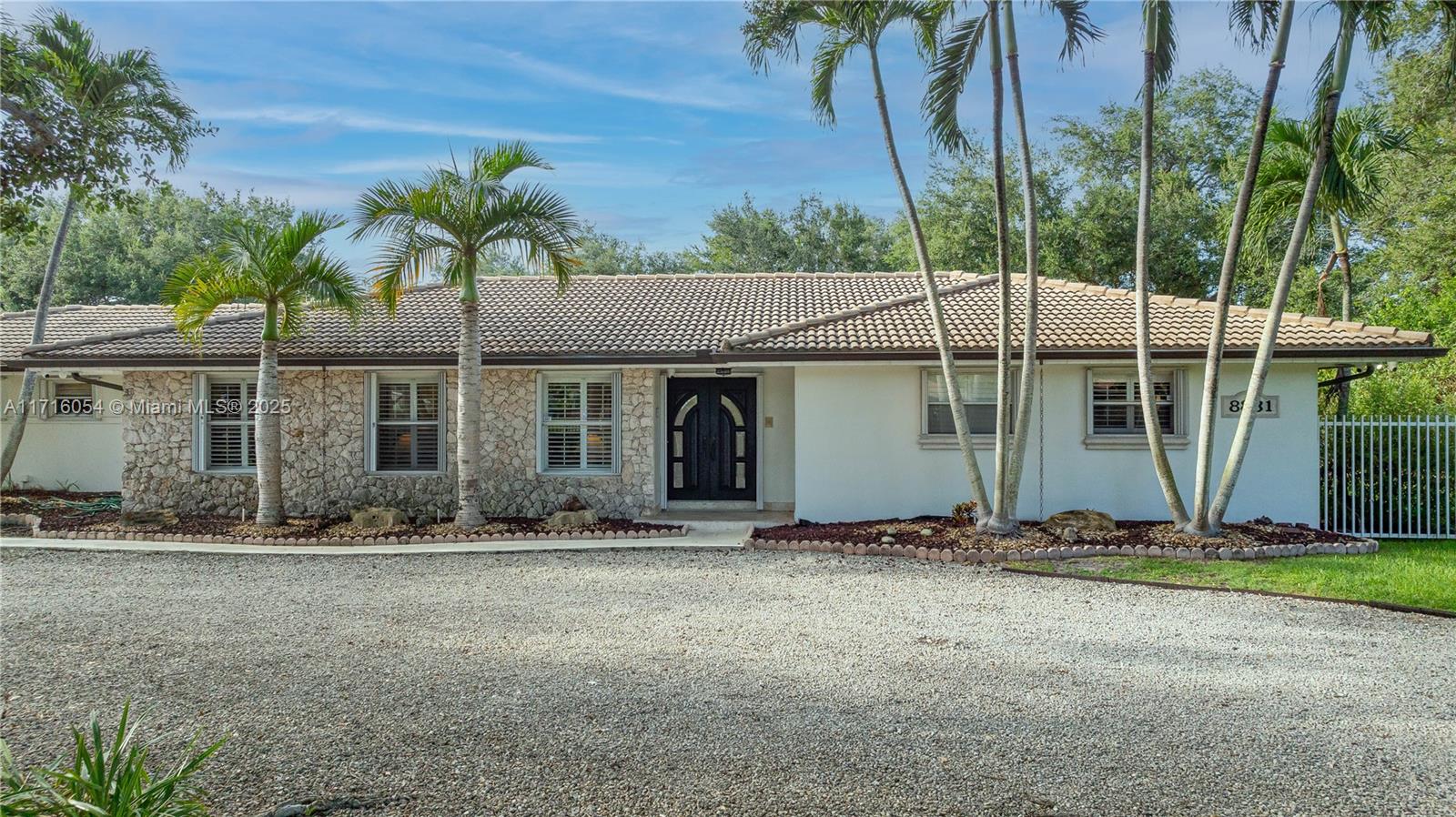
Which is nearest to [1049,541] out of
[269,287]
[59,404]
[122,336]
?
[269,287]

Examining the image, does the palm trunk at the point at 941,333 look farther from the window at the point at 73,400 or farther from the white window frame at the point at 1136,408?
the window at the point at 73,400

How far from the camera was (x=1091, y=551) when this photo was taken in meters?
11.5

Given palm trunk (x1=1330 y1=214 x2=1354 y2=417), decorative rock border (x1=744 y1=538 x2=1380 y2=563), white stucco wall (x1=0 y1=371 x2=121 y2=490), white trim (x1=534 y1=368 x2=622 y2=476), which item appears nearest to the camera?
decorative rock border (x1=744 y1=538 x2=1380 y2=563)

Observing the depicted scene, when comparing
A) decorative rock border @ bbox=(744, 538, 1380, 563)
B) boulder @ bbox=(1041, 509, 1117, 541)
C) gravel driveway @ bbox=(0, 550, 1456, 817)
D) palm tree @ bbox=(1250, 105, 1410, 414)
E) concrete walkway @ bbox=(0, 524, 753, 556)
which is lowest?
gravel driveway @ bbox=(0, 550, 1456, 817)

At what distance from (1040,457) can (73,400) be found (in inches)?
685

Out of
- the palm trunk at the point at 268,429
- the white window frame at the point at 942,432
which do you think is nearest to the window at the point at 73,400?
the palm trunk at the point at 268,429

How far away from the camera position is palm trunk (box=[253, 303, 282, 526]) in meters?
13.7

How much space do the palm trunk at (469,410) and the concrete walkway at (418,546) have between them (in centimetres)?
82

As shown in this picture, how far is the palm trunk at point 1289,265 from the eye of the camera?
432 inches

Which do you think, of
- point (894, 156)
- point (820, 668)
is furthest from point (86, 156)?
point (894, 156)

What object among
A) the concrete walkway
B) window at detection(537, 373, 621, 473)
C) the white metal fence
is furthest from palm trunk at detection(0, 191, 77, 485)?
the white metal fence

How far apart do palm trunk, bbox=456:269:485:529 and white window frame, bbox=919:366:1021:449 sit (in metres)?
6.39

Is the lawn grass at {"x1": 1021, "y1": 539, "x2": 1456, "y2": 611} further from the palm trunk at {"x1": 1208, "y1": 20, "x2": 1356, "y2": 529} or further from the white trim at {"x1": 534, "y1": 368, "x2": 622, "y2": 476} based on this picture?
the white trim at {"x1": 534, "y1": 368, "x2": 622, "y2": 476}

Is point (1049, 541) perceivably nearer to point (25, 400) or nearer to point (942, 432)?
point (942, 432)
